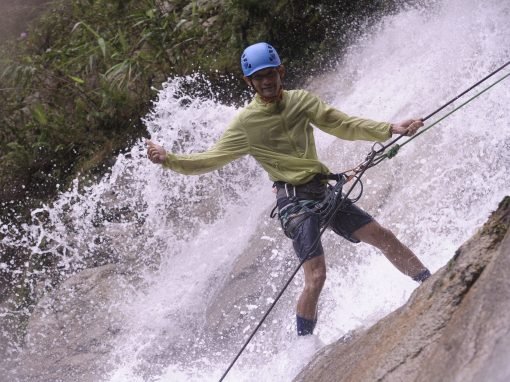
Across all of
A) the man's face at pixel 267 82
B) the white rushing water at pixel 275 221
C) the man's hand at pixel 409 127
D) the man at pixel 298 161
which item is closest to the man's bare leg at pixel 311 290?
the man at pixel 298 161

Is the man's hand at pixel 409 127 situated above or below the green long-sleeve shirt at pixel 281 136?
below

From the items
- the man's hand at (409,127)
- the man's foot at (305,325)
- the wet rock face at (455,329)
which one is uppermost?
the man's hand at (409,127)

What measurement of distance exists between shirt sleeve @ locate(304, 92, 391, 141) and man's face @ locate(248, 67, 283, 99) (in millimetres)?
254

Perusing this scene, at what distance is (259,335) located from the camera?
632 cm

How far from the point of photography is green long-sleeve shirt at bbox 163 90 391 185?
15.1 ft

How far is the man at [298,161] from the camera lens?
4.52m

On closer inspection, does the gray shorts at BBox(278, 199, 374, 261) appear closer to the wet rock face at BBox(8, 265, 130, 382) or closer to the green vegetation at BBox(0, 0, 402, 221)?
the wet rock face at BBox(8, 265, 130, 382)

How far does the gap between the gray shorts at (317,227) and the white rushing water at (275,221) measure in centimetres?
58

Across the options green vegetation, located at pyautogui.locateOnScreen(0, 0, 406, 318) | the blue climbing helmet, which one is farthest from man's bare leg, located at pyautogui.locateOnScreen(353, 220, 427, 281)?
green vegetation, located at pyautogui.locateOnScreen(0, 0, 406, 318)

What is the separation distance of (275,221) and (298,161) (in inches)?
128

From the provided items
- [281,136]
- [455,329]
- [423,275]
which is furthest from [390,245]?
[455,329]

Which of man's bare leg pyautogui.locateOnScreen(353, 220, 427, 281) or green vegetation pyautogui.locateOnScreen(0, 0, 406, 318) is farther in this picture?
green vegetation pyautogui.locateOnScreen(0, 0, 406, 318)

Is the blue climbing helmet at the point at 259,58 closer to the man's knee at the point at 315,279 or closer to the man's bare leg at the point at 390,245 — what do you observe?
the man's bare leg at the point at 390,245

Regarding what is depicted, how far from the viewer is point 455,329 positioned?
8.87 ft
